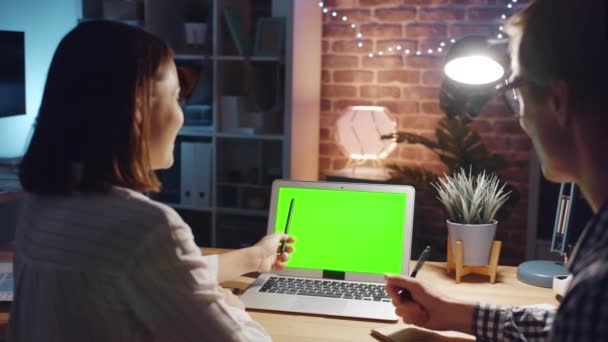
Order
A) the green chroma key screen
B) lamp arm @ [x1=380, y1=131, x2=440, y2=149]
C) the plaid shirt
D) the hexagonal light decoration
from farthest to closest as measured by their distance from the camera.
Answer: the hexagonal light decoration
lamp arm @ [x1=380, y1=131, x2=440, y2=149]
the green chroma key screen
the plaid shirt

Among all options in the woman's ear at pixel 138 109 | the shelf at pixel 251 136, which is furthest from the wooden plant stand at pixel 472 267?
the shelf at pixel 251 136

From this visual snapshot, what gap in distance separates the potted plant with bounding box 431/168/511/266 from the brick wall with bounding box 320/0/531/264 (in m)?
1.83

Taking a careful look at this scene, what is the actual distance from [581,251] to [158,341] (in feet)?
2.04

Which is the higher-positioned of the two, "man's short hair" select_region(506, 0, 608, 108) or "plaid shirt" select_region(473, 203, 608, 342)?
"man's short hair" select_region(506, 0, 608, 108)

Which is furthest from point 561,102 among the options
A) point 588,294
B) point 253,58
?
point 253,58

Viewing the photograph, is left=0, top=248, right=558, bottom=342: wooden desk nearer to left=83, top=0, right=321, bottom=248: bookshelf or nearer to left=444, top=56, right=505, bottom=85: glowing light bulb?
left=444, top=56, right=505, bottom=85: glowing light bulb

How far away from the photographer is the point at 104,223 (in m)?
1.02

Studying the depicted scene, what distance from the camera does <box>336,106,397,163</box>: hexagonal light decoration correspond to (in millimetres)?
3547

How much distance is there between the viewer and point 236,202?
3.82 m

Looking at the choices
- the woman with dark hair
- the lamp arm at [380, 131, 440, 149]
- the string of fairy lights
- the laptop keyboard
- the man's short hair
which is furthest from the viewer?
the string of fairy lights

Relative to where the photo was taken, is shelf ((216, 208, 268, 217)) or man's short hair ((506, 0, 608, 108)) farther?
shelf ((216, 208, 268, 217))

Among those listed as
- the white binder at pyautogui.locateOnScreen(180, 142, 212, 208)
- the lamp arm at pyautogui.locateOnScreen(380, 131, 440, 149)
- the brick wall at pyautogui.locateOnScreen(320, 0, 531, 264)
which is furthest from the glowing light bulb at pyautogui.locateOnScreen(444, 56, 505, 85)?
the white binder at pyautogui.locateOnScreen(180, 142, 212, 208)

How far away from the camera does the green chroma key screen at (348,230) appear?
5.78 ft

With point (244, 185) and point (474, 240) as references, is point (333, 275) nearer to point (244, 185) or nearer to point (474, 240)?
point (474, 240)
